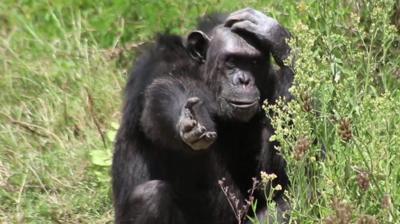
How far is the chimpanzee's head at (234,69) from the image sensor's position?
16.7 ft

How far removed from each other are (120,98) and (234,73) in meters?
1.94

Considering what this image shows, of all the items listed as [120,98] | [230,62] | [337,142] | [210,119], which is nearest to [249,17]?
[230,62]

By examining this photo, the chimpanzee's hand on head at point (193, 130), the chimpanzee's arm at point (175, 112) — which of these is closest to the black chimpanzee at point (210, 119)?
the chimpanzee's arm at point (175, 112)

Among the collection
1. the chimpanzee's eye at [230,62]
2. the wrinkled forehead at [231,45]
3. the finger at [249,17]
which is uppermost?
the finger at [249,17]

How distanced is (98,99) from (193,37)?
1.73 m

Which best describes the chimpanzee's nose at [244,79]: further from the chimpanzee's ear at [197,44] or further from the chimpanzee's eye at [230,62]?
the chimpanzee's ear at [197,44]

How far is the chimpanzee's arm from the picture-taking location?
192 inches

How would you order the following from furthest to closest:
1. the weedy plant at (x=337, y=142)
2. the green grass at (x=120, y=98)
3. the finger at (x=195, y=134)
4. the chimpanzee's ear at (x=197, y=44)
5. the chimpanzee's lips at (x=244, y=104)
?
the chimpanzee's ear at (x=197, y=44)
the chimpanzee's lips at (x=244, y=104)
the finger at (x=195, y=134)
the green grass at (x=120, y=98)
the weedy plant at (x=337, y=142)

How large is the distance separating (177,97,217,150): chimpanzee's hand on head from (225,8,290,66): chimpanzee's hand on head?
53 cm

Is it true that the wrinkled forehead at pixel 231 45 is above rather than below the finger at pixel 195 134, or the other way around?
above

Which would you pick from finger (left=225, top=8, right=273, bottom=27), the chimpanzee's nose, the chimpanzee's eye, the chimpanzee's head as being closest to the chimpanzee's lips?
the chimpanzee's head

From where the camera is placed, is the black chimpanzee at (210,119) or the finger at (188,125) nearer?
the finger at (188,125)

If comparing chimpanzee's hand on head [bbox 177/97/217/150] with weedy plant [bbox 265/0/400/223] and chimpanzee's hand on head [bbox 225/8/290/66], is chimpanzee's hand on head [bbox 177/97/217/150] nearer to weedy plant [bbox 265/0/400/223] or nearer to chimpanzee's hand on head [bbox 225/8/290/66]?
weedy plant [bbox 265/0/400/223]

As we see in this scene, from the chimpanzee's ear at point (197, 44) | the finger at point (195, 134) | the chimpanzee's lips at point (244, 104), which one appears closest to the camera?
the finger at point (195, 134)
